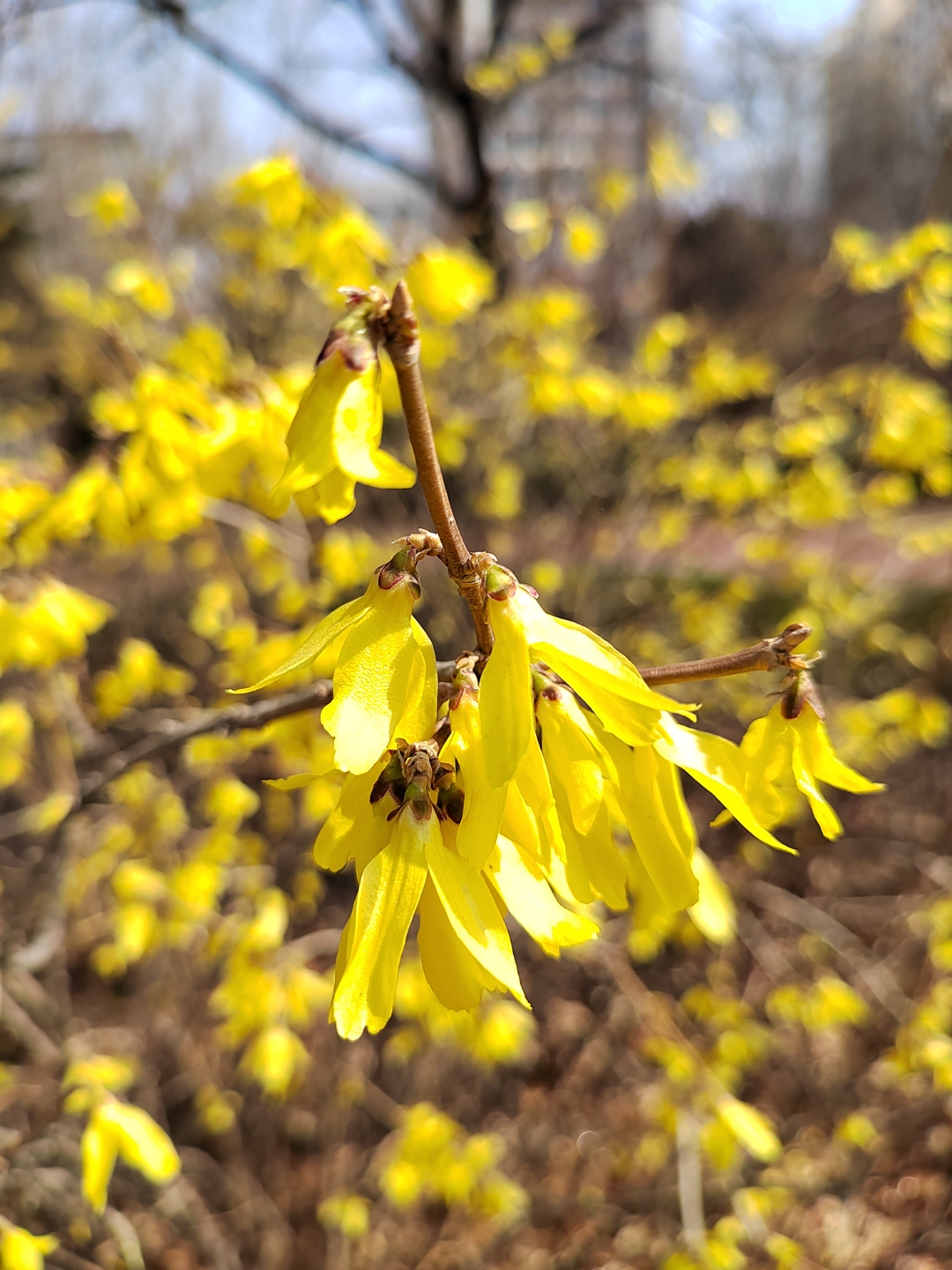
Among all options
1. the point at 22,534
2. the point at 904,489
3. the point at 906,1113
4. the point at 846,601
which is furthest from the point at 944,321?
the point at 906,1113

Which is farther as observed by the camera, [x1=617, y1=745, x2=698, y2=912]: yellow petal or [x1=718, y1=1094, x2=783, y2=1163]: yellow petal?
[x1=718, y1=1094, x2=783, y2=1163]: yellow petal

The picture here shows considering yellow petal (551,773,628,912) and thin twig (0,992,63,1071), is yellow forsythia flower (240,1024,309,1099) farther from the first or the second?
yellow petal (551,773,628,912)

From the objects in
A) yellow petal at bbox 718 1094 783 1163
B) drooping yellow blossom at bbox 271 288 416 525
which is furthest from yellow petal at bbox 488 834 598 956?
yellow petal at bbox 718 1094 783 1163

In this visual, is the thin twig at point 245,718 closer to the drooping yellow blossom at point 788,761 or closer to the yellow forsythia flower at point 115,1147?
the drooping yellow blossom at point 788,761

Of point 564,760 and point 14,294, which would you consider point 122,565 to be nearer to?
point 14,294

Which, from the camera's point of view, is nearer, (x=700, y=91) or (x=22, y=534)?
(x=22, y=534)

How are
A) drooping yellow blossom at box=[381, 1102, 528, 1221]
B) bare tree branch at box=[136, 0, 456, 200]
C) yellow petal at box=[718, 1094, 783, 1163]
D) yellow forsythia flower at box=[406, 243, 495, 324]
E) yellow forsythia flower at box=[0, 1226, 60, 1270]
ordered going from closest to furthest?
1. yellow forsythia flower at box=[0, 1226, 60, 1270]
2. yellow petal at box=[718, 1094, 783, 1163]
3. yellow forsythia flower at box=[406, 243, 495, 324]
4. drooping yellow blossom at box=[381, 1102, 528, 1221]
5. bare tree branch at box=[136, 0, 456, 200]

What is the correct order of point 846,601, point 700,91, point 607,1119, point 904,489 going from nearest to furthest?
point 607,1119 → point 904,489 → point 846,601 → point 700,91

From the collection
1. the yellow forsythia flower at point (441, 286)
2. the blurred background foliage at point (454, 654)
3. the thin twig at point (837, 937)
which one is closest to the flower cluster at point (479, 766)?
the blurred background foliage at point (454, 654)
